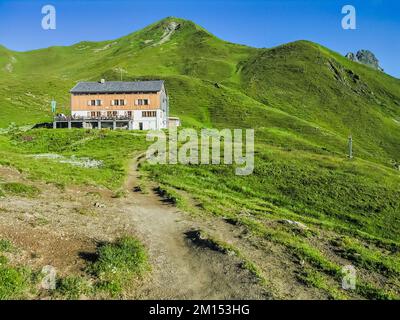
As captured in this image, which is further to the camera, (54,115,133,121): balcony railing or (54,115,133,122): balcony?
(54,115,133,121): balcony railing

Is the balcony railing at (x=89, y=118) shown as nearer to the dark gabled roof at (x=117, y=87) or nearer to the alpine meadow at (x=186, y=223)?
the dark gabled roof at (x=117, y=87)

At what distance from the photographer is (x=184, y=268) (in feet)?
56.7

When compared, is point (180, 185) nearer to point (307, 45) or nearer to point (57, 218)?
point (57, 218)

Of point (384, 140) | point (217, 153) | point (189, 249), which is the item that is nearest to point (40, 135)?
point (217, 153)

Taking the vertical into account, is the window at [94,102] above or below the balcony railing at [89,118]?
above

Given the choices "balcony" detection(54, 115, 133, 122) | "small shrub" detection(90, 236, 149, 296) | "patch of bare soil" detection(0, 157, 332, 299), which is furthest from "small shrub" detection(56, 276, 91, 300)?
"balcony" detection(54, 115, 133, 122)

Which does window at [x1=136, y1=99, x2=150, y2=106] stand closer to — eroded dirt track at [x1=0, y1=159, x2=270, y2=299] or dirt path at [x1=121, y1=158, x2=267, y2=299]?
eroded dirt track at [x1=0, y1=159, x2=270, y2=299]

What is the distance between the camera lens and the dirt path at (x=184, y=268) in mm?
15094

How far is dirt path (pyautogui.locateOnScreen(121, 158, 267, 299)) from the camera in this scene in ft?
49.5

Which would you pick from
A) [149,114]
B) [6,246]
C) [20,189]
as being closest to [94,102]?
[149,114]

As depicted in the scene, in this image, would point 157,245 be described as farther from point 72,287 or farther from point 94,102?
point 94,102

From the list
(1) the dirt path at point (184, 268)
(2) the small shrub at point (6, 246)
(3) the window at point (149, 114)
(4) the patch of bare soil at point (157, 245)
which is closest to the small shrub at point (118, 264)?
(4) the patch of bare soil at point (157, 245)

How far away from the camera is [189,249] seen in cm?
1945
